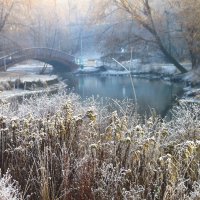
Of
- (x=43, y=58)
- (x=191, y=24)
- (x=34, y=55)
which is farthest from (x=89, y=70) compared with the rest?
(x=191, y=24)

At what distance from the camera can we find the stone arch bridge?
32938 mm

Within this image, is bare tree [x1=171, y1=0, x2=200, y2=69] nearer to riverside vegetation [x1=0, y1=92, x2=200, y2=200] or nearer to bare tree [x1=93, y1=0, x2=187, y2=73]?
bare tree [x1=93, y1=0, x2=187, y2=73]

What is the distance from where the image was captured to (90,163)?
4578 mm

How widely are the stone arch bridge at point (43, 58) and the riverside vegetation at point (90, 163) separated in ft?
88.3

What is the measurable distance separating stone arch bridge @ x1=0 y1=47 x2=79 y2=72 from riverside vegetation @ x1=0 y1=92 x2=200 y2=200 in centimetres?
2692

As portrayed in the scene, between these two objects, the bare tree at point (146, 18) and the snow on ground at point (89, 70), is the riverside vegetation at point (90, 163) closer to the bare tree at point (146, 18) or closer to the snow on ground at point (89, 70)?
the bare tree at point (146, 18)

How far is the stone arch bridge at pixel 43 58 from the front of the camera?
108ft

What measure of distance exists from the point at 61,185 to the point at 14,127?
124 cm

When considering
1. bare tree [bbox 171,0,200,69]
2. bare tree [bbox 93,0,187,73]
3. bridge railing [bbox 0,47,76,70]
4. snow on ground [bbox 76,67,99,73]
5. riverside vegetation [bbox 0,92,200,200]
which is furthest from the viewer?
snow on ground [bbox 76,67,99,73]

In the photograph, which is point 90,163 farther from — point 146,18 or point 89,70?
point 89,70

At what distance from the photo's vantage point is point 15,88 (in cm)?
2178

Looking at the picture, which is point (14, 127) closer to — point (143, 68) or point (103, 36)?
point (103, 36)

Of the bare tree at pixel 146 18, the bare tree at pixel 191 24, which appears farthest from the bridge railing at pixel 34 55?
the bare tree at pixel 191 24

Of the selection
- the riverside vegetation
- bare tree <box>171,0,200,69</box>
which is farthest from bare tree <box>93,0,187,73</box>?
the riverside vegetation
